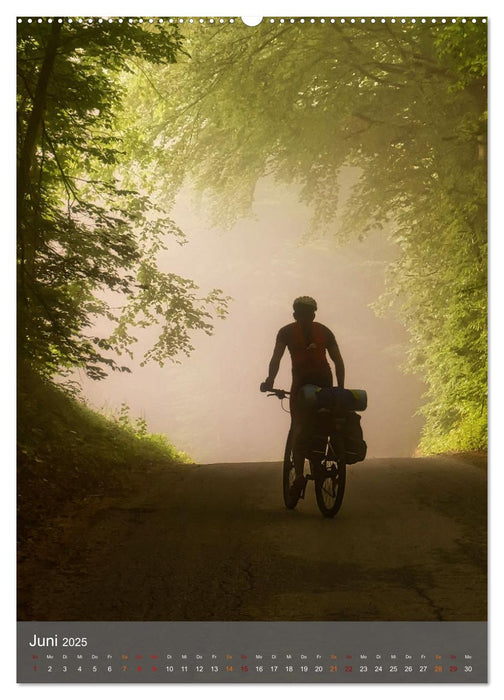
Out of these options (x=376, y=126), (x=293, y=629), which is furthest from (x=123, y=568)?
(x=376, y=126)

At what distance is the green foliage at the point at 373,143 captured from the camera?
700 centimetres

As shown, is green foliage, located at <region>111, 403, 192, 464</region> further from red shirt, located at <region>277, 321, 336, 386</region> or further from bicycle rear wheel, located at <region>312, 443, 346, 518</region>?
bicycle rear wheel, located at <region>312, 443, 346, 518</region>

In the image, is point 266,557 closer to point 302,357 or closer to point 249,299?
point 302,357

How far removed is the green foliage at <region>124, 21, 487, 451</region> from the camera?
7.00 m

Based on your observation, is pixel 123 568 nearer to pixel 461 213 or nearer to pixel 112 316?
pixel 112 316

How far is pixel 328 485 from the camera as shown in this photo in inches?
296

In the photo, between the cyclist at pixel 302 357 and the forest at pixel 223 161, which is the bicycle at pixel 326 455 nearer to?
the cyclist at pixel 302 357

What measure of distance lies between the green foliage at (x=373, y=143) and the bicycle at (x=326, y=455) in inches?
51.2

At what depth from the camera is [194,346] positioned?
755 centimetres

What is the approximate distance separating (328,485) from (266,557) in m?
1.54

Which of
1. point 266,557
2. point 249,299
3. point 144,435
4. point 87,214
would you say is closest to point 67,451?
point 144,435

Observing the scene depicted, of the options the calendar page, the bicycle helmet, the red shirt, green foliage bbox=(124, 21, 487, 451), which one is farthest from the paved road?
the bicycle helmet

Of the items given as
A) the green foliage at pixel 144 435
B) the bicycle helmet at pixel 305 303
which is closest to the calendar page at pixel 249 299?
the bicycle helmet at pixel 305 303

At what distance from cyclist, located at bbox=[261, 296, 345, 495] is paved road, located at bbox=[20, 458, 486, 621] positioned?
877 millimetres
